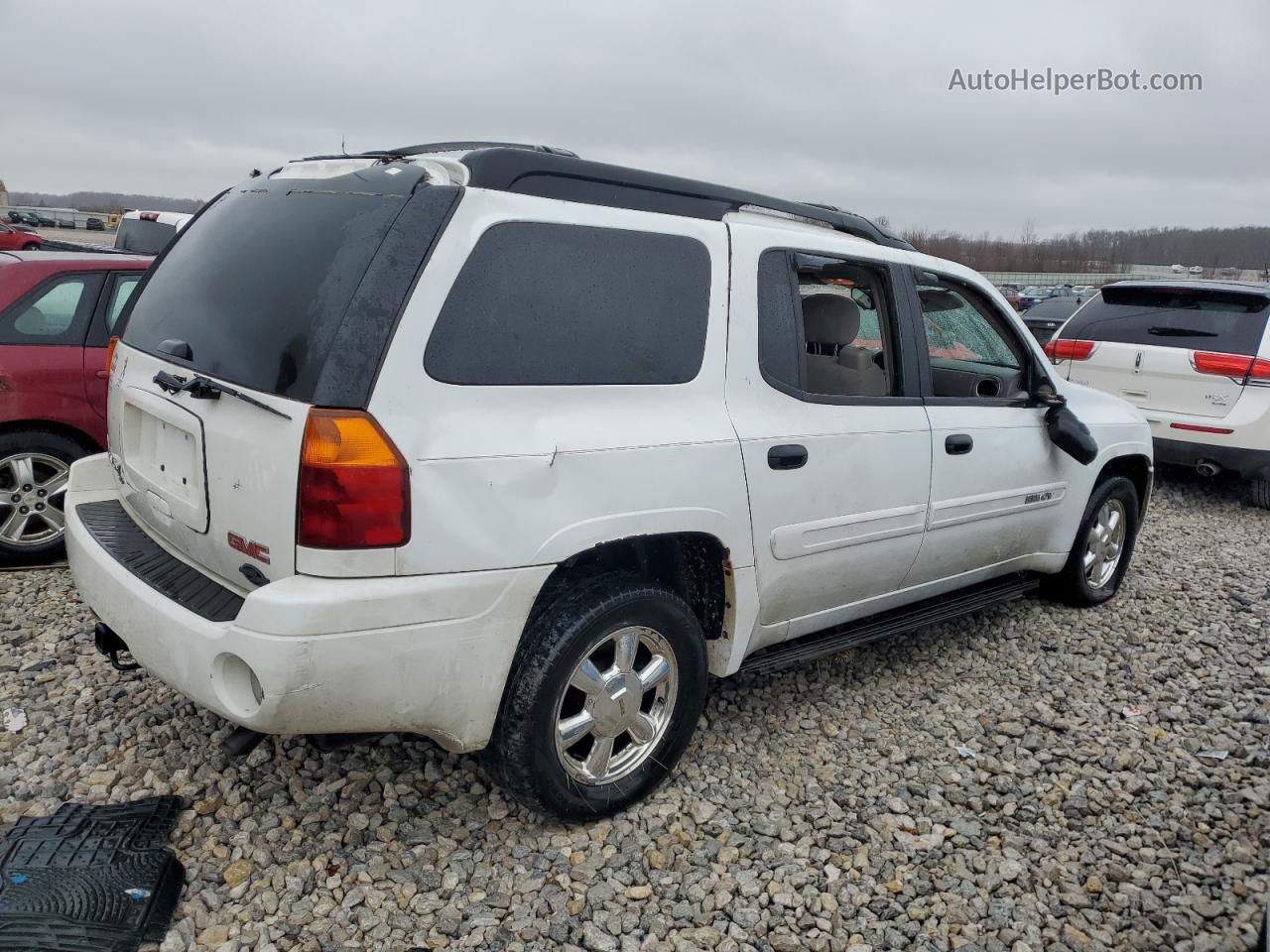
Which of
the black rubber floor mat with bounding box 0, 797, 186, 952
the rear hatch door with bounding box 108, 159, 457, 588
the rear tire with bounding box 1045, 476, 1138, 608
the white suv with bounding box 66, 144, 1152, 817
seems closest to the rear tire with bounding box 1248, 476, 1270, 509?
the rear tire with bounding box 1045, 476, 1138, 608

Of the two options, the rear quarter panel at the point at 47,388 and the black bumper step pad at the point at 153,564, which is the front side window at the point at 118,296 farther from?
the black bumper step pad at the point at 153,564

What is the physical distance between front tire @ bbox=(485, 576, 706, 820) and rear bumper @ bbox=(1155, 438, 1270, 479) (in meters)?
5.88

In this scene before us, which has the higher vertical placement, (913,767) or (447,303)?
(447,303)

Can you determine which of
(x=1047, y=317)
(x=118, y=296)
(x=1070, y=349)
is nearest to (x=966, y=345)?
(x=1070, y=349)

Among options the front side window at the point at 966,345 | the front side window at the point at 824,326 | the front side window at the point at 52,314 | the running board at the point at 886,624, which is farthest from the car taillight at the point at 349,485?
the front side window at the point at 52,314

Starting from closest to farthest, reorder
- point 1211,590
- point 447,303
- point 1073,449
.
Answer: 1. point 447,303
2. point 1073,449
3. point 1211,590

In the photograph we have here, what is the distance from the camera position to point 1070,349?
26.4ft

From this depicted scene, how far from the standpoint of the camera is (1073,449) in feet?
13.8

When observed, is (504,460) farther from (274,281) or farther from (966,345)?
(966,345)

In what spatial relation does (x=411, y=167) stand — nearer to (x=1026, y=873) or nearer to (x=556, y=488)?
(x=556, y=488)

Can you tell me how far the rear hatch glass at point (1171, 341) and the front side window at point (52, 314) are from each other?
7.27m

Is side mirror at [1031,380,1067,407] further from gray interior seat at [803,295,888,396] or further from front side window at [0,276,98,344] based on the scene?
front side window at [0,276,98,344]

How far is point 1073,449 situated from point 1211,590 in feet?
6.93

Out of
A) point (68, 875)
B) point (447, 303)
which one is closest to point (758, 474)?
point (447, 303)
